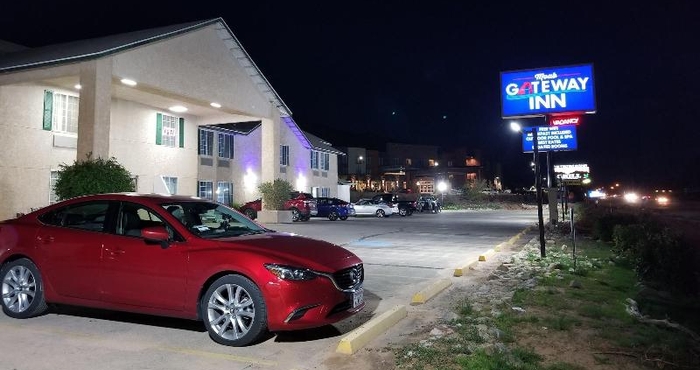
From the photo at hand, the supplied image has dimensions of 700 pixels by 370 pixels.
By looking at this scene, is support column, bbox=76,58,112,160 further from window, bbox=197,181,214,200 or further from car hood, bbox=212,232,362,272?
window, bbox=197,181,214,200

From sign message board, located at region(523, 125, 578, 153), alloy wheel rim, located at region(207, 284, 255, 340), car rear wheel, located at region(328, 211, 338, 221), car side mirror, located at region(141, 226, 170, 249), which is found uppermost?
sign message board, located at region(523, 125, 578, 153)

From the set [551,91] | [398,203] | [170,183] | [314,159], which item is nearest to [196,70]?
[170,183]

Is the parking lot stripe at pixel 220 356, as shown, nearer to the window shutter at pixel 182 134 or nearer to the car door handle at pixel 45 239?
the car door handle at pixel 45 239

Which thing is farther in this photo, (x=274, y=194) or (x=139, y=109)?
(x=274, y=194)

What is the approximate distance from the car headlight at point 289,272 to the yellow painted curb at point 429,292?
2615 millimetres

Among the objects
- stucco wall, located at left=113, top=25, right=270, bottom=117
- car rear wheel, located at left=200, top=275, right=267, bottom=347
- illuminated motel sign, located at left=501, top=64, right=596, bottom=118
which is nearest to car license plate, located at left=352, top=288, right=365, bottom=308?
car rear wheel, located at left=200, top=275, right=267, bottom=347

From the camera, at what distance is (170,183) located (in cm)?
2481

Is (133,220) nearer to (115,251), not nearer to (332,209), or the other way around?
(115,251)

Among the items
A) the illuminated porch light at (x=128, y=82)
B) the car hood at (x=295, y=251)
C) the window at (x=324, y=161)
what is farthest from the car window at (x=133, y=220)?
the window at (x=324, y=161)

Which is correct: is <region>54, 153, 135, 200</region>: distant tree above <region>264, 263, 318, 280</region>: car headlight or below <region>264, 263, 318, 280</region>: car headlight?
above

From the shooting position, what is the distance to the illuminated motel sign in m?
17.7

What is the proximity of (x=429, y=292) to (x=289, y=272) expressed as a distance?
3.27 m

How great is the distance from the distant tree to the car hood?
10096mm

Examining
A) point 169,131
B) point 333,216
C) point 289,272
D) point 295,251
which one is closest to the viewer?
point 289,272
